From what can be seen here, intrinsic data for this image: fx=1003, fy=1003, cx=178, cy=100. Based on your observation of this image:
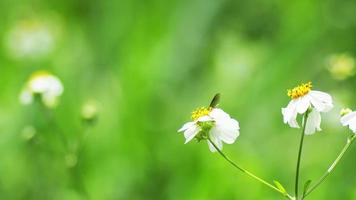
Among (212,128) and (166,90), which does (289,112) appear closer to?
(212,128)

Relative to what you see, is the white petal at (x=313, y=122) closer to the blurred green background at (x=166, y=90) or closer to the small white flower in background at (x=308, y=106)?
the small white flower in background at (x=308, y=106)

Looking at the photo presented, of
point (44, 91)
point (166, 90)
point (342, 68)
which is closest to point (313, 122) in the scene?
point (44, 91)

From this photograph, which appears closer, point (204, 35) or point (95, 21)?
point (204, 35)

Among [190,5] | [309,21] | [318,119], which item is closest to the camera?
[318,119]

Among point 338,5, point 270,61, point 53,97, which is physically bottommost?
point 53,97

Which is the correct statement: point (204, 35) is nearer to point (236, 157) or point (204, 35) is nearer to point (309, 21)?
point (309, 21)

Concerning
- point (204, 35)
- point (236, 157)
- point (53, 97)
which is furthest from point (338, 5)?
point (53, 97)

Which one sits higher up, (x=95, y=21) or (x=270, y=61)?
(x=95, y=21)

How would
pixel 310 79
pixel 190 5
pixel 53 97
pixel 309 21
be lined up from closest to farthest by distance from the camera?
pixel 53 97
pixel 310 79
pixel 309 21
pixel 190 5
